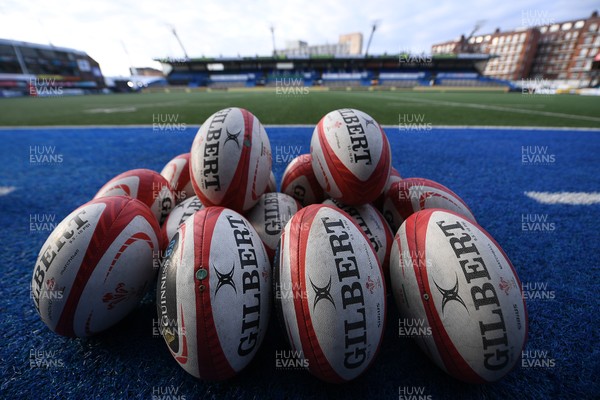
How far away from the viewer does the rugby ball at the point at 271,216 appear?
86.5 inches

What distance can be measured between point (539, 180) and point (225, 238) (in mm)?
5229

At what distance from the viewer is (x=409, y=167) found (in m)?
5.06

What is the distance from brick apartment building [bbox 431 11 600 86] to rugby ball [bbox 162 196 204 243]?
76.4 meters

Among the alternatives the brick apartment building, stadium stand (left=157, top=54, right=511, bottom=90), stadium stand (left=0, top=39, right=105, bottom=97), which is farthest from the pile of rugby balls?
the brick apartment building

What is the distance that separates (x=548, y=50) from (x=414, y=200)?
91908 mm

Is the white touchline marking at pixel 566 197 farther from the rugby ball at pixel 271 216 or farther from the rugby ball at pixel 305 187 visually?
the rugby ball at pixel 271 216

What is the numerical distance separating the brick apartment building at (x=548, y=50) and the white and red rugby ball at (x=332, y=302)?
76520 millimetres

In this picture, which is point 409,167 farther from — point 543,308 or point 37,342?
point 37,342
